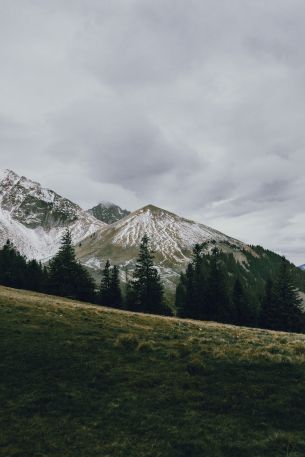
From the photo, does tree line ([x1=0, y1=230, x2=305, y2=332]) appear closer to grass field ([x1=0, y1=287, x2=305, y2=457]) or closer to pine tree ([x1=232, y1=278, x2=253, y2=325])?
pine tree ([x1=232, y1=278, x2=253, y2=325])

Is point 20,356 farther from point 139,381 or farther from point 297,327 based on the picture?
point 297,327

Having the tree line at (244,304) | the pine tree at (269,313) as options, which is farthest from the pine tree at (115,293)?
the pine tree at (269,313)

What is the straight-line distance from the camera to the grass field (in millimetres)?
10273

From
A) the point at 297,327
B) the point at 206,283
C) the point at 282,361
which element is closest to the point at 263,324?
the point at 297,327

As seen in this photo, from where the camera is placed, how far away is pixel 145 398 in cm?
1317

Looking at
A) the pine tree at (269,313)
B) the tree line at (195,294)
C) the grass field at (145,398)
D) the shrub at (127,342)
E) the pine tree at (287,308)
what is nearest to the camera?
the grass field at (145,398)

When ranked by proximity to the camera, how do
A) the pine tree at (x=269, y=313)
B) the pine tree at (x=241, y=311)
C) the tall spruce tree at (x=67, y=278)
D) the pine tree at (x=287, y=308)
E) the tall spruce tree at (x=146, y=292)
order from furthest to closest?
the tall spruce tree at (x=67, y=278)
the pine tree at (x=241, y=311)
the tall spruce tree at (x=146, y=292)
the pine tree at (x=269, y=313)
the pine tree at (x=287, y=308)

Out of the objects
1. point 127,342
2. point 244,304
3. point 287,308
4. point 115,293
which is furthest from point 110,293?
point 127,342

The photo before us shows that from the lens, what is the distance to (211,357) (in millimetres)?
17516

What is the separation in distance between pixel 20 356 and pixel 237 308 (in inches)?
2672

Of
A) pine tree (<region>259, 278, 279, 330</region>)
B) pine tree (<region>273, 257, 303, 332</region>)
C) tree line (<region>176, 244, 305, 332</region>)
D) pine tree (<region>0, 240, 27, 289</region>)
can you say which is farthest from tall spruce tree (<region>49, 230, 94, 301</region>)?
pine tree (<region>273, 257, 303, 332</region>)

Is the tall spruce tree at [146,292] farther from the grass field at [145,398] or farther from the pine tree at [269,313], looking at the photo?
the grass field at [145,398]

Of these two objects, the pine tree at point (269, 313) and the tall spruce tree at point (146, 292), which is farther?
the tall spruce tree at point (146, 292)

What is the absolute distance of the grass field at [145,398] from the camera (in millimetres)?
10273
